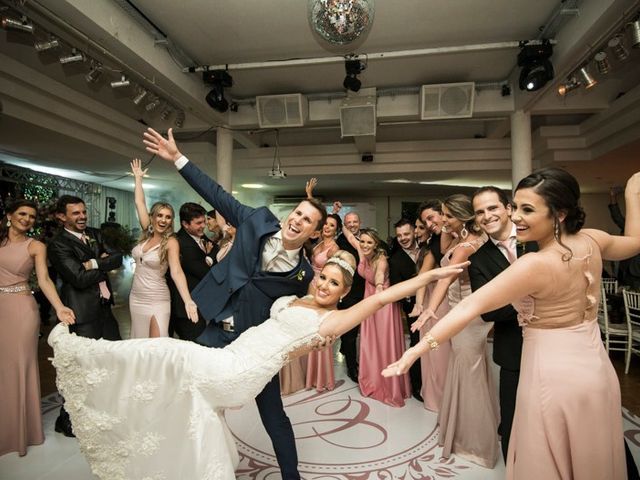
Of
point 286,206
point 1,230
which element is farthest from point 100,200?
point 1,230

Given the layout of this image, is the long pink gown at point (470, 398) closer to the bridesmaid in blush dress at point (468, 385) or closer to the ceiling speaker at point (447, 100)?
the bridesmaid in blush dress at point (468, 385)

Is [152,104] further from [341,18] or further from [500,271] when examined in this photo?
[500,271]

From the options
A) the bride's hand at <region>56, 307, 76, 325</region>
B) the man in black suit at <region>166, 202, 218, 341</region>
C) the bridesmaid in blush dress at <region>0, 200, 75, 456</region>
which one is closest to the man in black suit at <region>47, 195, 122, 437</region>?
the bridesmaid in blush dress at <region>0, 200, 75, 456</region>

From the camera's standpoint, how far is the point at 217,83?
15.5 feet

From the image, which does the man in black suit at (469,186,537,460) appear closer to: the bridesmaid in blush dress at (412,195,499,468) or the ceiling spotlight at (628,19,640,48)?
the bridesmaid in blush dress at (412,195,499,468)

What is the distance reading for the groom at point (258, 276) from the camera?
183 centimetres

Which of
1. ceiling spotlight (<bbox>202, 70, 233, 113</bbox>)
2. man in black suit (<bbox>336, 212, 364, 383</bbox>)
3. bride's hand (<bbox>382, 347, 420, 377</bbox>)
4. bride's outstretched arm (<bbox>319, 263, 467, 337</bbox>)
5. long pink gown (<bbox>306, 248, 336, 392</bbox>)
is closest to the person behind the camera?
bride's hand (<bbox>382, 347, 420, 377</bbox>)

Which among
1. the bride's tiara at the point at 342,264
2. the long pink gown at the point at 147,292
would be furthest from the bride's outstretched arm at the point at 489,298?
the long pink gown at the point at 147,292

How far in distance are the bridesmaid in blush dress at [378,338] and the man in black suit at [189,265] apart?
4.70 feet

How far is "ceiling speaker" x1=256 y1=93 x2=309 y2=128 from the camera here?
5367 mm

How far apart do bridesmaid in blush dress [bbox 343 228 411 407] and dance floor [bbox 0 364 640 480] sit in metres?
0.11

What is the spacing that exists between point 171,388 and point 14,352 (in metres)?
1.57

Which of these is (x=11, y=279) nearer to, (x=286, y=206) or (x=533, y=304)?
(x=533, y=304)

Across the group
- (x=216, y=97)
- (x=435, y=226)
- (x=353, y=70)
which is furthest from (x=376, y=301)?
(x=216, y=97)
